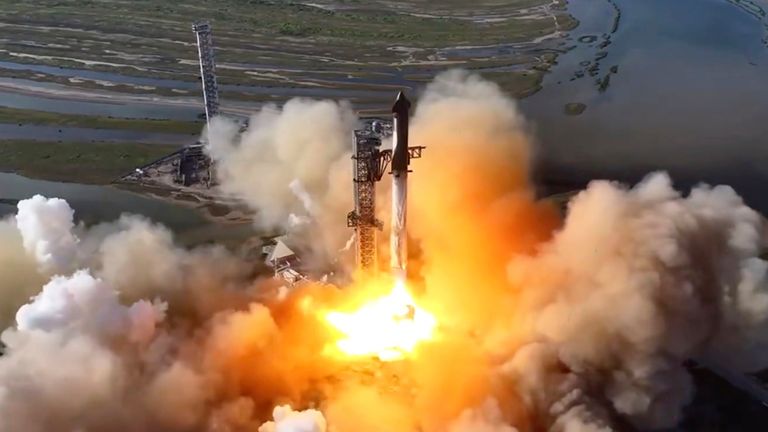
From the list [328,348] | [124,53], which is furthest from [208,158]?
[124,53]

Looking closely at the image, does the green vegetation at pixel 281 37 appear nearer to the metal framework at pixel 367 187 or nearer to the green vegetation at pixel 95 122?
the green vegetation at pixel 95 122

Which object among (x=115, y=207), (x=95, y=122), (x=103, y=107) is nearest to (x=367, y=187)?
(x=115, y=207)

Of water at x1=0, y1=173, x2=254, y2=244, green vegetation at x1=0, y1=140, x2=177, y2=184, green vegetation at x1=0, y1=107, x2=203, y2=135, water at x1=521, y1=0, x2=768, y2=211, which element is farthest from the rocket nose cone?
green vegetation at x1=0, y1=107, x2=203, y2=135

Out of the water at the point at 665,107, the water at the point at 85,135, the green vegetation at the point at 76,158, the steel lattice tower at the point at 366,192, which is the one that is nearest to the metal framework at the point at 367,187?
the steel lattice tower at the point at 366,192

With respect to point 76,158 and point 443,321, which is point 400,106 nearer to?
point 443,321

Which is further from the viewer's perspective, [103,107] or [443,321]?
[103,107]

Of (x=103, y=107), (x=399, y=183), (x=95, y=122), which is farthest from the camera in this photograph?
(x=103, y=107)
